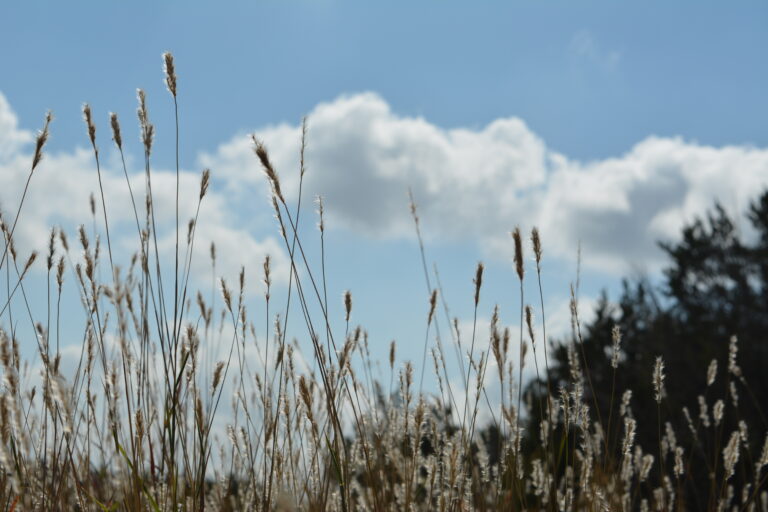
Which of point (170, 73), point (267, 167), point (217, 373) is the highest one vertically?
point (170, 73)

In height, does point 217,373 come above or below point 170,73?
below

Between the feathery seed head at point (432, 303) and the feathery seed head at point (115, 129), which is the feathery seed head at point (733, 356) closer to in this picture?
the feathery seed head at point (432, 303)

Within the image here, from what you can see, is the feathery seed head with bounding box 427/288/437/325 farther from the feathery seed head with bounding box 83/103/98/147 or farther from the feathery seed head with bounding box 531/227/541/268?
the feathery seed head with bounding box 83/103/98/147

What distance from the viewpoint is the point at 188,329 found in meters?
2.09

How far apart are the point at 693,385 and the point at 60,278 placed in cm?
1395

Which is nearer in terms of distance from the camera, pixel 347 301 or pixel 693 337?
pixel 347 301

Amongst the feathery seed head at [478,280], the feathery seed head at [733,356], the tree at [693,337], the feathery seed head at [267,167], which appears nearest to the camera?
the feathery seed head at [267,167]

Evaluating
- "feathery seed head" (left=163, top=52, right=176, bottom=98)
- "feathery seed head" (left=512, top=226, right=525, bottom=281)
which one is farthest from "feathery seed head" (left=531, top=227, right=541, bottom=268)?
"feathery seed head" (left=163, top=52, right=176, bottom=98)

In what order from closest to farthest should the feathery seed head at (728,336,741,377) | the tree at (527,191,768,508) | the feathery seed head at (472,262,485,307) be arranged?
the feathery seed head at (472,262,485,307)
the feathery seed head at (728,336,741,377)
the tree at (527,191,768,508)

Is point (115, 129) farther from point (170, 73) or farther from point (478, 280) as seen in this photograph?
point (478, 280)

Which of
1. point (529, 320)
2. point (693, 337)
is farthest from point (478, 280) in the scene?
point (693, 337)

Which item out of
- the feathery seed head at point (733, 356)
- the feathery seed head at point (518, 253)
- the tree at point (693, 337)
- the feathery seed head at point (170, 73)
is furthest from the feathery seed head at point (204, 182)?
the tree at point (693, 337)

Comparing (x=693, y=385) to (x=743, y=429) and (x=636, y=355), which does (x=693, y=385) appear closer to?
(x=636, y=355)

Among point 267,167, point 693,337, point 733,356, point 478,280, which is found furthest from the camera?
point 693,337
